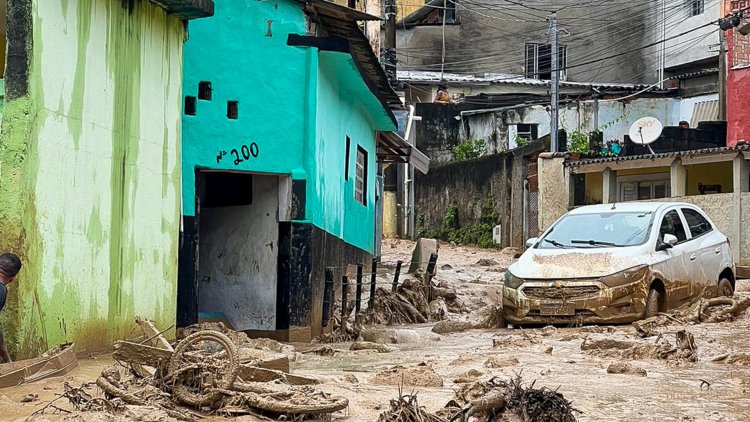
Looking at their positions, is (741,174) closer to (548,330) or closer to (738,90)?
(738,90)

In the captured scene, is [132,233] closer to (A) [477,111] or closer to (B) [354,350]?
(B) [354,350]

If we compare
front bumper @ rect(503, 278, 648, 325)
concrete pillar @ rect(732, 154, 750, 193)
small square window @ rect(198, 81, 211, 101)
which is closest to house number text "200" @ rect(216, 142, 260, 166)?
small square window @ rect(198, 81, 211, 101)

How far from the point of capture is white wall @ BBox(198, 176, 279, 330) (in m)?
13.9

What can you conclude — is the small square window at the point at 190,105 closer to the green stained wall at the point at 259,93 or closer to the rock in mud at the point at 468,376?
the green stained wall at the point at 259,93

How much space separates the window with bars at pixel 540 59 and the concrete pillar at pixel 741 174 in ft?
71.3

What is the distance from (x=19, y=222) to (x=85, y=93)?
5.00 ft

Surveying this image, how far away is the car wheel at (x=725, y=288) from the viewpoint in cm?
1493

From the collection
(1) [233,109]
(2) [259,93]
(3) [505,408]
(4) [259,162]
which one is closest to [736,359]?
(3) [505,408]

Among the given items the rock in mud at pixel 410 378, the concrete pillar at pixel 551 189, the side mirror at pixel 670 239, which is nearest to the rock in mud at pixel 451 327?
the side mirror at pixel 670 239

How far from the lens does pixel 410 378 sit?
27.9ft

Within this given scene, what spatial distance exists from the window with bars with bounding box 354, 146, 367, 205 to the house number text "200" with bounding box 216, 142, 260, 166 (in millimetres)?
5671

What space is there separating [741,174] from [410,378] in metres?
18.3

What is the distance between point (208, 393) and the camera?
252 inches

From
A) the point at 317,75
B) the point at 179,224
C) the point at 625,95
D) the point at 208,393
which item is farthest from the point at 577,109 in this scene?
the point at 208,393
